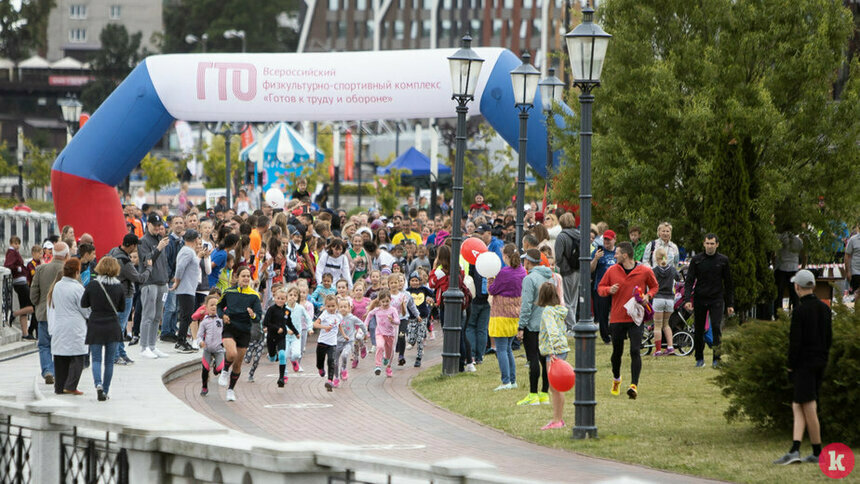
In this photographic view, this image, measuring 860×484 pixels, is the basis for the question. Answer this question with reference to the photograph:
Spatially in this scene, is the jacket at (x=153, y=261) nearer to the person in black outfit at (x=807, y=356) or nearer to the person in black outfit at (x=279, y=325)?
the person in black outfit at (x=279, y=325)

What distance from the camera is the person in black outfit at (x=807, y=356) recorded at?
1156 centimetres

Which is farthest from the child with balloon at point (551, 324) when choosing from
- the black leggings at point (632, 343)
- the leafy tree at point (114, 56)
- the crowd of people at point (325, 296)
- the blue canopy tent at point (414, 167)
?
the leafy tree at point (114, 56)

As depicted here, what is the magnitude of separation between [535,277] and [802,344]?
4280 mm

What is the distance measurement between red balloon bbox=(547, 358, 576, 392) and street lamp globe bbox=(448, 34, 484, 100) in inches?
237

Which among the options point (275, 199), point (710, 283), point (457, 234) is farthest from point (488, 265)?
point (275, 199)

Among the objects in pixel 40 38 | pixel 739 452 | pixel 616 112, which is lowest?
pixel 739 452

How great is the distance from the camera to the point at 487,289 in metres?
18.4

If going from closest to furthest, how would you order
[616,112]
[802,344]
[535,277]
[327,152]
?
[802,344] < [535,277] < [616,112] < [327,152]

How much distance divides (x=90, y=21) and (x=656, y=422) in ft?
427

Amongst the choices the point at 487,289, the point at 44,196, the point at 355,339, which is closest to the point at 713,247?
the point at 487,289

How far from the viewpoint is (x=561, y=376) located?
13.4 metres

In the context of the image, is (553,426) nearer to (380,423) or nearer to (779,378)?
(380,423)

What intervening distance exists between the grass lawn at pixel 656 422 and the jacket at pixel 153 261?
Answer: 159 inches

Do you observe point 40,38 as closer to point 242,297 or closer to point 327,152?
point 327,152
